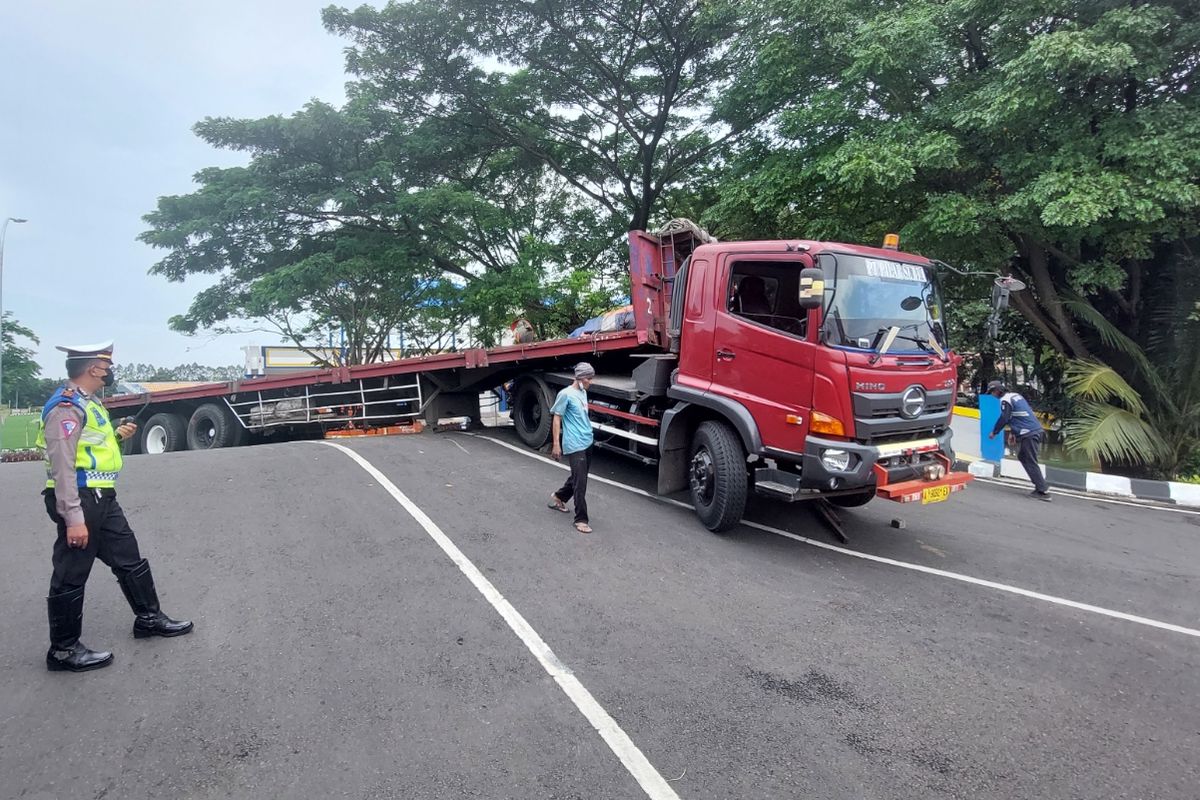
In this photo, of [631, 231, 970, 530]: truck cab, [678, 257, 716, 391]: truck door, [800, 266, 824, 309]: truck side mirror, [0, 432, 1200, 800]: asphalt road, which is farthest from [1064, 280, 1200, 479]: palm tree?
[800, 266, 824, 309]: truck side mirror

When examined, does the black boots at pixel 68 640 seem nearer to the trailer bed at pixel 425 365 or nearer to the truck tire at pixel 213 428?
the trailer bed at pixel 425 365

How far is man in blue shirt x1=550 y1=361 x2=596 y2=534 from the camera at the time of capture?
5.99 metres

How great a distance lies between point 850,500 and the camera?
6609mm

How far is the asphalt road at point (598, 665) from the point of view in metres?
2.74

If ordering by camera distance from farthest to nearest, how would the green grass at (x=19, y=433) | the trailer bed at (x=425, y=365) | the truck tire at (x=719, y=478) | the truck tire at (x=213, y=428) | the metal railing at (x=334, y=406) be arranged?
the green grass at (x=19, y=433), the truck tire at (x=213, y=428), the metal railing at (x=334, y=406), the trailer bed at (x=425, y=365), the truck tire at (x=719, y=478)

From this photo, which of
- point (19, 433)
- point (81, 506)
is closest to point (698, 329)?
point (81, 506)

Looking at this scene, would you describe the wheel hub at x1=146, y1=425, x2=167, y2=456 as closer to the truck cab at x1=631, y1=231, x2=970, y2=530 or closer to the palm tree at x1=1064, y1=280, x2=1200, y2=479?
the truck cab at x1=631, y1=231, x2=970, y2=530

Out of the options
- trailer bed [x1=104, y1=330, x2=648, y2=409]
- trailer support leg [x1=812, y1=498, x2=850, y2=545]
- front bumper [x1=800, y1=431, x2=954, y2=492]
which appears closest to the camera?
front bumper [x1=800, y1=431, x2=954, y2=492]

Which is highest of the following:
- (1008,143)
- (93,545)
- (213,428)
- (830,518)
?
(1008,143)

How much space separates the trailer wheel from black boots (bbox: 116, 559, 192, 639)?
598cm

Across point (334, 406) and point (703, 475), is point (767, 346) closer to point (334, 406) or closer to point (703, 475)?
point (703, 475)

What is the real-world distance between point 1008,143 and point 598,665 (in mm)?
9764

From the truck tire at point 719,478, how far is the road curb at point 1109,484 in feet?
22.8

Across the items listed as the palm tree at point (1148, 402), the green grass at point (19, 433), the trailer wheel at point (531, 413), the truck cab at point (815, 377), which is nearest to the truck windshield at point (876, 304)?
the truck cab at point (815, 377)
